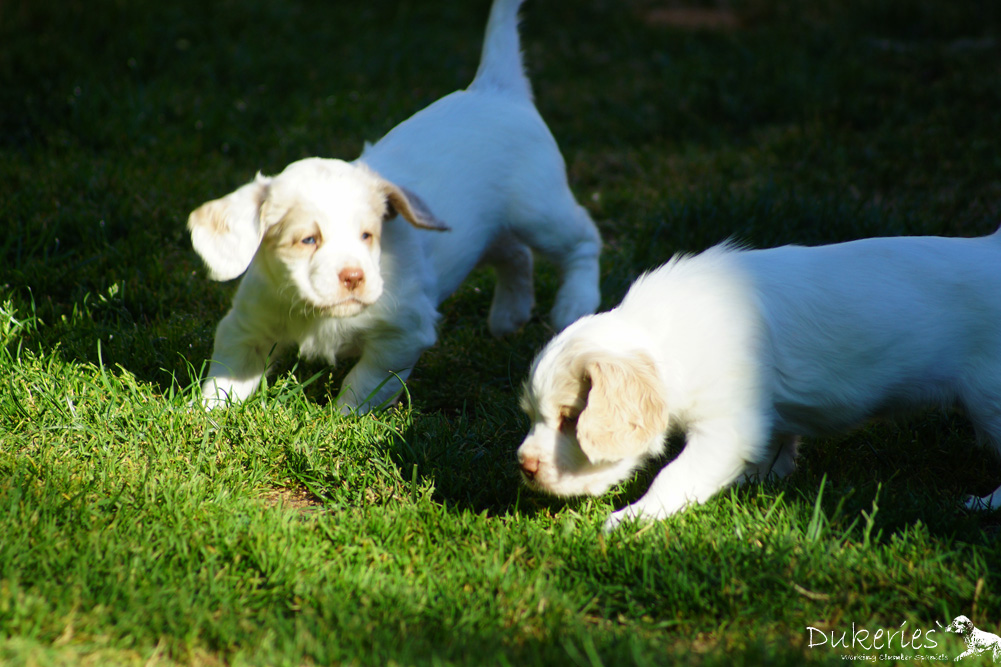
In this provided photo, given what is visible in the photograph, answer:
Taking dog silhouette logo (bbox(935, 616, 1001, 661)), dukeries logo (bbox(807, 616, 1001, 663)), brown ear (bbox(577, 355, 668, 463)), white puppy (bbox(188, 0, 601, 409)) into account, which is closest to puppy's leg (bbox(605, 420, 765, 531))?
brown ear (bbox(577, 355, 668, 463))

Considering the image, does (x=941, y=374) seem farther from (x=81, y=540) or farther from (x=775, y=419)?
(x=81, y=540)

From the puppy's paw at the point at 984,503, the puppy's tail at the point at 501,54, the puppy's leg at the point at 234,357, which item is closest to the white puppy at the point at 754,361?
the puppy's paw at the point at 984,503

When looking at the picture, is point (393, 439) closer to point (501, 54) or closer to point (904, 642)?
point (904, 642)

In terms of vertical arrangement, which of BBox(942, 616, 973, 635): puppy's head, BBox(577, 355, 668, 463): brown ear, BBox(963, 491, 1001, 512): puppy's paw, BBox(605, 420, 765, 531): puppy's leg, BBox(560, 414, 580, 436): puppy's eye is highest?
BBox(577, 355, 668, 463): brown ear

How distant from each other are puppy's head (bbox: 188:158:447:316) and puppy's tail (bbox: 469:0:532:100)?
1248mm

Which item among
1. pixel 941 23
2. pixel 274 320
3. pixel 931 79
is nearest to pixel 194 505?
pixel 274 320

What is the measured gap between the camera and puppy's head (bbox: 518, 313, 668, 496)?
218cm

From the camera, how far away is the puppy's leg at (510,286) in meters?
3.82

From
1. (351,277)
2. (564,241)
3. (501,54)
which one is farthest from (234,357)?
(501,54)

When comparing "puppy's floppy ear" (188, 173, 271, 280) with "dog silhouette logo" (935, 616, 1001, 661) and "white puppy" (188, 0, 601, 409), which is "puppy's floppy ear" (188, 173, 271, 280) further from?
"dog silhouette logo" (935, 616, 1001, 661)

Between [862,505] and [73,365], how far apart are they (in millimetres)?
2428

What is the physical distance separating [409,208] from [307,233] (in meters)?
0.35

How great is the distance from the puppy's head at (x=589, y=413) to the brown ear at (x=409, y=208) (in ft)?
2.55

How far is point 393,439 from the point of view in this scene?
2744mm
